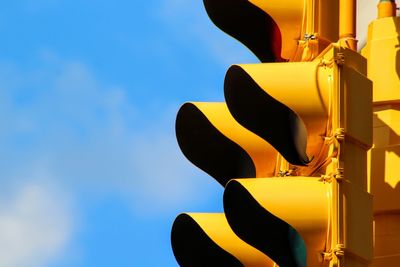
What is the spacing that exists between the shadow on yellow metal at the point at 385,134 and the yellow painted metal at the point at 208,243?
1.12 metres

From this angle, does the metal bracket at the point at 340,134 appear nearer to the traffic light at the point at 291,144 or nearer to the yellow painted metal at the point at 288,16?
the traffic light at the point at 291,144

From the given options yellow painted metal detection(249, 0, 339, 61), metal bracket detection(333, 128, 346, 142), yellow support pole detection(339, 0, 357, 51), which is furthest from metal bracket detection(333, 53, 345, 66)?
yellow support pole detection(339, 0, 357, 51)

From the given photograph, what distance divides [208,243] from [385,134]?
1976 mm

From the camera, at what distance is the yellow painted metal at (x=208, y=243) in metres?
15.9

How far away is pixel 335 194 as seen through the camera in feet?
46.4

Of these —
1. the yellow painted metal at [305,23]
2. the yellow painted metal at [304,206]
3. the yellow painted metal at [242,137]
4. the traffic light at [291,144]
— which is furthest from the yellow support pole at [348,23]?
the yellow painted metal at [304,206]

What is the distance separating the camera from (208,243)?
1609 centimetres

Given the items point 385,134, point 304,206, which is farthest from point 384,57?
point 304,206

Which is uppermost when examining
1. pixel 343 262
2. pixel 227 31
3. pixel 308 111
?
pixel 227 31

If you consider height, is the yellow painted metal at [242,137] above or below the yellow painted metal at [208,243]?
above

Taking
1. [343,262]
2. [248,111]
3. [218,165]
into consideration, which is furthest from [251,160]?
[343,262]

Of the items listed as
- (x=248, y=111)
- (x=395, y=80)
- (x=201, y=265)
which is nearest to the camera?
(x=248, y=111)

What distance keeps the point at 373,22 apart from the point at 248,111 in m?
3.16

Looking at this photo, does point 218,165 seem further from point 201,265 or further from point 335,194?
point 335,194
